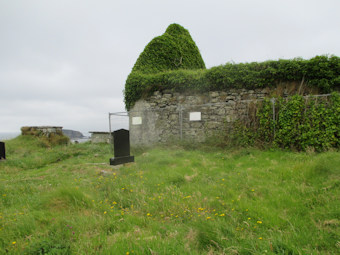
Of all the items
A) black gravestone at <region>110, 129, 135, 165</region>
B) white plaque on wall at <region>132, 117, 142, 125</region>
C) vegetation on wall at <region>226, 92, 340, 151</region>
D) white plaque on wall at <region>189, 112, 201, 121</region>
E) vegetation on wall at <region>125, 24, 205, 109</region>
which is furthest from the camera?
vegetation on wall at <region>125, 24, 205, 109</region>

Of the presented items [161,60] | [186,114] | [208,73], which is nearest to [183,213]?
[186,114]

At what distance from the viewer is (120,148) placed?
7.15 m

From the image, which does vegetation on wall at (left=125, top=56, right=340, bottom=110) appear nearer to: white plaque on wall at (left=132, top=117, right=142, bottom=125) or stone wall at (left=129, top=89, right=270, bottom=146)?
stone wall at (left=129, top=89, right=270, bottom=146)

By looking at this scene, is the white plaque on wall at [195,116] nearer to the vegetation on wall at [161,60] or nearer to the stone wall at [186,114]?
the stone wall at [186,114]

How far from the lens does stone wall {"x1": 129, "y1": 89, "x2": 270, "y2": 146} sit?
9.35 metres

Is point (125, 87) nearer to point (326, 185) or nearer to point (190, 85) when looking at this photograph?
point (190, 85)

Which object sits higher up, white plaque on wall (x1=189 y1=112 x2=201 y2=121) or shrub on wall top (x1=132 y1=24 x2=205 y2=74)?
shrub on wall top (x1=132 y1=24 x2=205 y2=74)

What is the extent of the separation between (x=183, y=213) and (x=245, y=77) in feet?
25.6

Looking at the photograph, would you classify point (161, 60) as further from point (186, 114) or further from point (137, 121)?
point (186, 114)

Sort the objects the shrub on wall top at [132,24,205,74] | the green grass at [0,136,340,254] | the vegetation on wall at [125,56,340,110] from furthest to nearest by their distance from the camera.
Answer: the shrub on wall top at [132,24,205,74] → the vegetation on wall at [125,56,340,110] → the green grass at [0,136,340,254]

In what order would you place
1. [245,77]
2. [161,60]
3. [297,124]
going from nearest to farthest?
[297,124]
[245,77]
[161,60]

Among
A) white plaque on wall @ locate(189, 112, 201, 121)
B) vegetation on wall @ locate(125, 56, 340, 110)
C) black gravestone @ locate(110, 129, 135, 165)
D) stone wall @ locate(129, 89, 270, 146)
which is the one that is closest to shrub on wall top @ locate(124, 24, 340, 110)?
vegetation on wall @ locate(125, 56, 340, 110)

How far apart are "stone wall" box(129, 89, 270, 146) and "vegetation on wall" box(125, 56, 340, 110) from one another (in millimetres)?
369

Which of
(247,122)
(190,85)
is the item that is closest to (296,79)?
(247,122)
